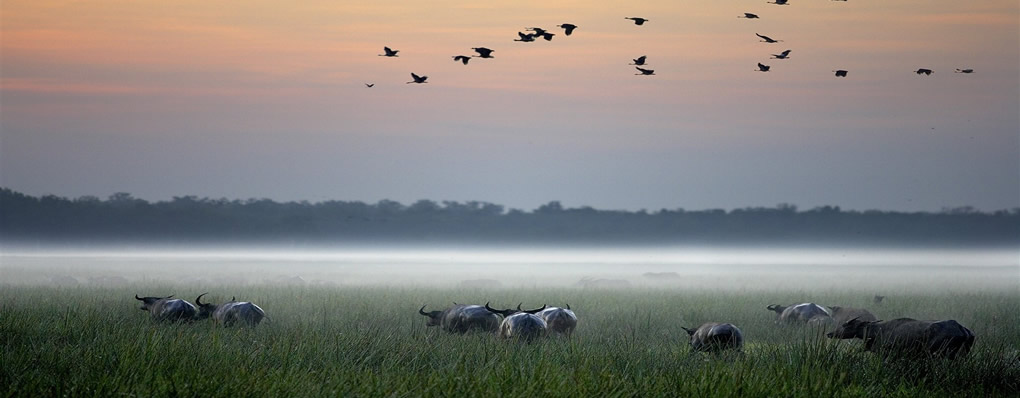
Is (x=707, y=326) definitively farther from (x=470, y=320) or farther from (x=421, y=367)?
(x=421, y=367)

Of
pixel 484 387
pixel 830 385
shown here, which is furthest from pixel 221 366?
pixel 830 385

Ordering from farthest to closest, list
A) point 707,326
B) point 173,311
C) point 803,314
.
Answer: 1. point 803,314
2. point 173,311
3. point 707,326

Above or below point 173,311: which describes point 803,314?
above

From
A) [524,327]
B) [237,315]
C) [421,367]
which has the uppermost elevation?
[524,327]

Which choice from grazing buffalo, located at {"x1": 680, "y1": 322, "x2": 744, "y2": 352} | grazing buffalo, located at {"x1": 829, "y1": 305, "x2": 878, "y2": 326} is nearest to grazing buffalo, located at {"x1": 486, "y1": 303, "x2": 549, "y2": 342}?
grazing buffalo, located at {"x1": 680, "y1": 322, "x2": 744, "y2": 352}

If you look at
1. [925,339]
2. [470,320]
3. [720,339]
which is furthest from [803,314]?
[925,339]

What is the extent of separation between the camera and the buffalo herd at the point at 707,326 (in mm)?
13016

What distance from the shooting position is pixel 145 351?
35.9 feet

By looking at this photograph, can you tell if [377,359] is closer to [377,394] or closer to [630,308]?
[377,394]

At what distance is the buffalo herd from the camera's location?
13.0 m

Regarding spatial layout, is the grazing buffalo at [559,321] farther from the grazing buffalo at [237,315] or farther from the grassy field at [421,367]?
the grazing buffalo at [237,315]

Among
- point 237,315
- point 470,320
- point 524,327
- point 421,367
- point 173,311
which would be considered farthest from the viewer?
point 173,311

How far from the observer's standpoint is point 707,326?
15195 millimetres

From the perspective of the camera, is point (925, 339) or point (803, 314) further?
point (803, 314)
